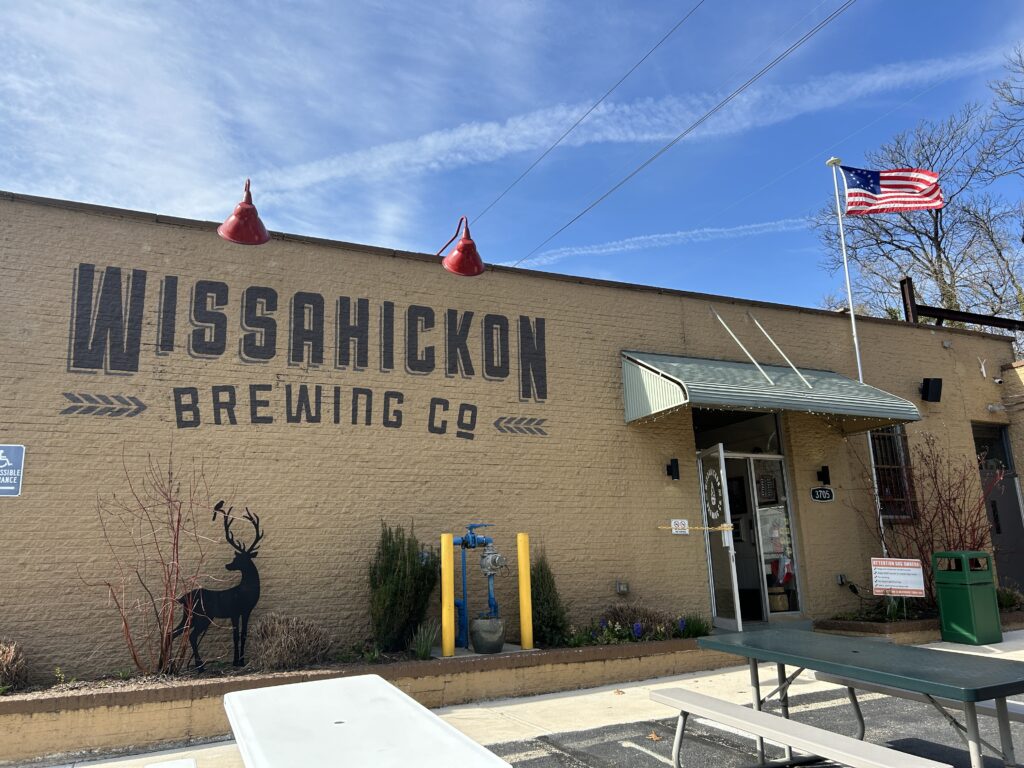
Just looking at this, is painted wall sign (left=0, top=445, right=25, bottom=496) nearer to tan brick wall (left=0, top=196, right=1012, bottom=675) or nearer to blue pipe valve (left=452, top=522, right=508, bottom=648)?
tan brick wall (left=0, top=196, right=1012, bottom=675)

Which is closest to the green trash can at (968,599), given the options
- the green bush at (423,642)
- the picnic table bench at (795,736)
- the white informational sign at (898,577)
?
the white informational sign at (898,577)

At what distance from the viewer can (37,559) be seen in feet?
24.1

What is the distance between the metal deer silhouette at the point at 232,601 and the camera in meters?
7.41

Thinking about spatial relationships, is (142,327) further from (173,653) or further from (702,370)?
(702,370)

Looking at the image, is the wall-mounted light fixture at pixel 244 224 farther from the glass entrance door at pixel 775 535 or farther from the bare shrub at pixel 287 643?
the glass entrance door at pixel 775 535

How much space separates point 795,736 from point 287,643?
499 cm

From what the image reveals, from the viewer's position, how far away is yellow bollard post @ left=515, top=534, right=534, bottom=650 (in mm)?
8391

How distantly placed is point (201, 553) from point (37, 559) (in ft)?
4.87

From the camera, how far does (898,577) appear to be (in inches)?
398

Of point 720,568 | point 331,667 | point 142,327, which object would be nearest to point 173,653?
point 331,667

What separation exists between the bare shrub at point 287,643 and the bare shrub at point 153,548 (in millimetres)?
707

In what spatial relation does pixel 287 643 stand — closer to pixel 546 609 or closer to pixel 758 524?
pixel 546 609

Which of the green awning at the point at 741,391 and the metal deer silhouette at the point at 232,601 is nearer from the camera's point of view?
the metal deer silhouette at the point at 232,601

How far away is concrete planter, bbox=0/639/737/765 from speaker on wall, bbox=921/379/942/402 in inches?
324
